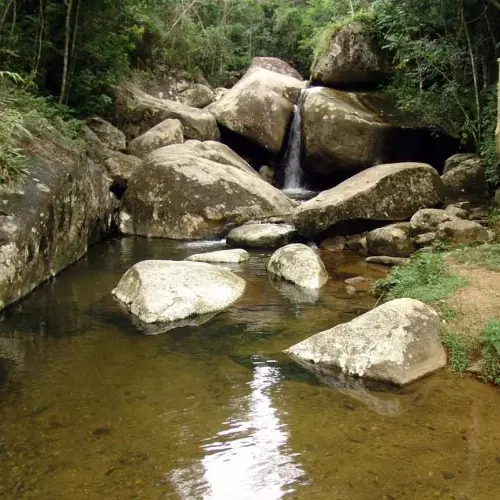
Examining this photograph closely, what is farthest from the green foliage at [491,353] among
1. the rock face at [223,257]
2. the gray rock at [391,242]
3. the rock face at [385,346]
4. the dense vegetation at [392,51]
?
the dense vegetation at [392,51]

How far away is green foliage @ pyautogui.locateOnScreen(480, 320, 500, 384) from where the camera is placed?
178 inches

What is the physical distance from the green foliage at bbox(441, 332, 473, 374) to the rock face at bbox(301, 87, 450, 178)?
30.9 feet

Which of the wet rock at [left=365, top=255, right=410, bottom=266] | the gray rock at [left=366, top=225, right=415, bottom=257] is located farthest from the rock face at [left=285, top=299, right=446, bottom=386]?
the gray rock at [left=366, top=225, right=415, bottom=257]

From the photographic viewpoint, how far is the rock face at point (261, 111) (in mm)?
15438

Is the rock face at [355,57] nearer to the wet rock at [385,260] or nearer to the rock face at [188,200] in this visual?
the rock face at [188,200]

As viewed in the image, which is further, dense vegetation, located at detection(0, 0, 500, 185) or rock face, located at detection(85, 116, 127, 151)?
rock face, located at detection(85, 116, 127, 151)

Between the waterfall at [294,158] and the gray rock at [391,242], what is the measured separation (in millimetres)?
6527

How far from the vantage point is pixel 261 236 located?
9906 millimetres

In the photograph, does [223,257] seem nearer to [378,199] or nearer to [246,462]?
[378,199]

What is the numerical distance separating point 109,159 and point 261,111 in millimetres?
5185

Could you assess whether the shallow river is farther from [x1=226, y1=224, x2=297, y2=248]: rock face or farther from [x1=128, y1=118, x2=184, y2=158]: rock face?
[x1=128, y1=118, x2=184, y2=158]: rock face

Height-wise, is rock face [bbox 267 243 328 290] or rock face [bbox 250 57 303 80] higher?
rock face [bbox 250 57 303 80]

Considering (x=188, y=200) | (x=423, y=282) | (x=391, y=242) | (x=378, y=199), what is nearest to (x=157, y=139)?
(x=188, y=200)

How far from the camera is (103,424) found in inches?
150
